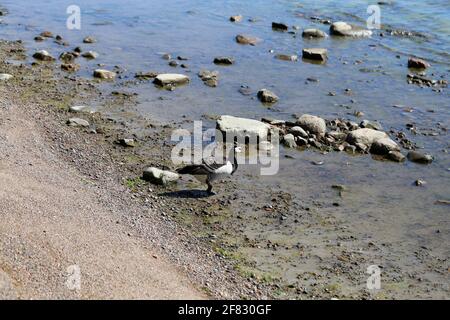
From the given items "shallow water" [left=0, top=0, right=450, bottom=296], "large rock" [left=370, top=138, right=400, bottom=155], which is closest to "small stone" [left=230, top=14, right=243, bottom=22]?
"shallow water" [left=0, top=0, right=450, bottom=296]

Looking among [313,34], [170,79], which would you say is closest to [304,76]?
[170,79]

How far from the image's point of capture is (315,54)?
1071 inches

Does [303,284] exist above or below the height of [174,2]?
below

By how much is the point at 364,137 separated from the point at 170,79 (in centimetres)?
789

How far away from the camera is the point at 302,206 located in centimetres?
1602

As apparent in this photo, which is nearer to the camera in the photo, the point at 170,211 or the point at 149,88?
the point at 170,211

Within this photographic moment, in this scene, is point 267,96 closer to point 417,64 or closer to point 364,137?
point 364,137

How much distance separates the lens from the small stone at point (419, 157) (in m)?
18.6

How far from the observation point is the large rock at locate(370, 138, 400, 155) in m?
18.9

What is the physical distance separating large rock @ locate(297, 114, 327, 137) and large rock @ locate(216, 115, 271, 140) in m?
1.05

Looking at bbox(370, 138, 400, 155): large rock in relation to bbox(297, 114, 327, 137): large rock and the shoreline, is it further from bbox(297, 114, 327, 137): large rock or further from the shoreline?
the shoreline
